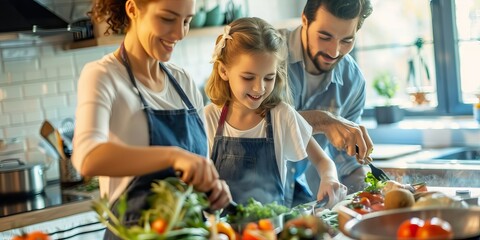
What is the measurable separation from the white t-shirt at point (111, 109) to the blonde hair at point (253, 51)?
0.65m

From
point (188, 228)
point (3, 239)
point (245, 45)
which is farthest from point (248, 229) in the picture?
point (3, 239)

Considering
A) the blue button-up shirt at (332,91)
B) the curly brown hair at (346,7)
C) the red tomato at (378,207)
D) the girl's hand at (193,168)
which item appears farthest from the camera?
the blue button-up shirt at (332,91)

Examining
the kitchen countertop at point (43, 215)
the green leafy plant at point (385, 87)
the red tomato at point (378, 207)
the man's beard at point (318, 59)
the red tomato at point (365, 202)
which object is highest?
the man's beard at point (318, 59)

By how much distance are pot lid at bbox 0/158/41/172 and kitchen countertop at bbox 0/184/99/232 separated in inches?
14.4

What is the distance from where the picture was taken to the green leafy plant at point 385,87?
546cm

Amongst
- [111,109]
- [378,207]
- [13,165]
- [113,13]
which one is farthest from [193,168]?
[13,165]

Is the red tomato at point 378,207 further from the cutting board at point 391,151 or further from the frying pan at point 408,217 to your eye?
the cutting board at point 391,151

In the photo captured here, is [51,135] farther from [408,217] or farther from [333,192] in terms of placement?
[408,217]

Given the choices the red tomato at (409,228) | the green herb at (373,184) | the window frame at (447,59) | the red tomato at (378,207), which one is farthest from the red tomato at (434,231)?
the window frame at (447,59)

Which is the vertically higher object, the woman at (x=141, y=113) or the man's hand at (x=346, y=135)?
the woman at (x=141, y=113)

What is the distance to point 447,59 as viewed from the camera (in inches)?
208

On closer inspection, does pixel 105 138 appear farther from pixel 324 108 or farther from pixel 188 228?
pixel 324 108

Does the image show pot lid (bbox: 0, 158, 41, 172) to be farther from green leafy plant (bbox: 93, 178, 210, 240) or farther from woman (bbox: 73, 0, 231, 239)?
green leafy plant (bbox: 93, 178, 210, 240)

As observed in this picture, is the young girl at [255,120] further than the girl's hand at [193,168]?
Yes
